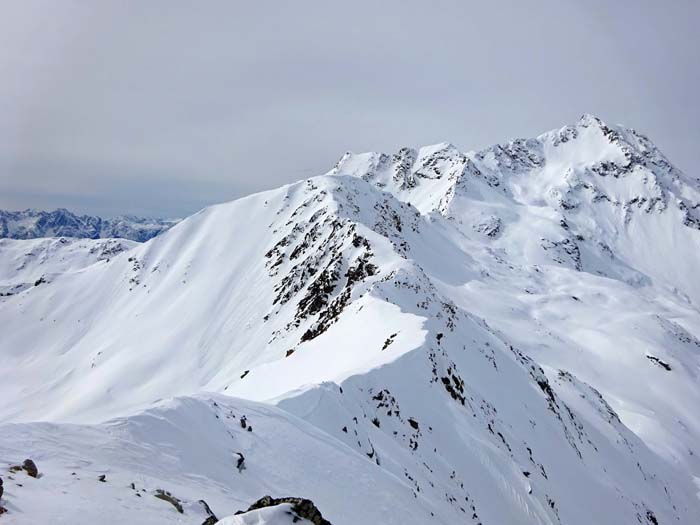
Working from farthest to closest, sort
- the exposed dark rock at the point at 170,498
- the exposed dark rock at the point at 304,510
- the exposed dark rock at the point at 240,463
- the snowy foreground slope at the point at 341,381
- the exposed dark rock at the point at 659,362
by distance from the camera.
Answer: the exposed dark rock at the point at 659,362, the exposed dark rock at the point at 240,463, the snowy foreground slope at the point at 341,381, the exposed dark rock at the point at 170,498, the exposed dark rock at the point at 304,510

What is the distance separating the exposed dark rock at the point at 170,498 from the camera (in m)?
8.77

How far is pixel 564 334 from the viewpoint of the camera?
91.7 meters

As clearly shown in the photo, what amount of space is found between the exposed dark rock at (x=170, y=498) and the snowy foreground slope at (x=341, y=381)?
0.15 metres

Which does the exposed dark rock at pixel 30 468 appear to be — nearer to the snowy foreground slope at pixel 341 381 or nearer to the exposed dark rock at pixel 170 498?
the snowy foreground slope at pixel 341 381

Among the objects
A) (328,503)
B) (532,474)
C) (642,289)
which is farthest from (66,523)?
(642,289)

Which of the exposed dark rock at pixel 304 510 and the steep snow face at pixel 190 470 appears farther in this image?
the steep snow face at pixel 190 470

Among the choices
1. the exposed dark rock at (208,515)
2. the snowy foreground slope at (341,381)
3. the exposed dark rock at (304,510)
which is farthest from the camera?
the snowy foreground slope at (341,381)

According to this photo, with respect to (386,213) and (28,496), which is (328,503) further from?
(386,213)

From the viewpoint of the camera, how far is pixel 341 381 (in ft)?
67.7

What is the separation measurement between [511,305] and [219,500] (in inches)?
3636

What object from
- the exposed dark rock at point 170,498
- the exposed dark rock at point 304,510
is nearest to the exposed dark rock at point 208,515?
the exposed dark rock at point 170,498

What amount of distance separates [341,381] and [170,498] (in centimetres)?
1213

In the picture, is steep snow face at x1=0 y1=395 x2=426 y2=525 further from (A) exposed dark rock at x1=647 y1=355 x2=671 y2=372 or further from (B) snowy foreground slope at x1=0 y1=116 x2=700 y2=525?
(A) exposed dark rock at x1=647 y1=355 x2=671 y2=372

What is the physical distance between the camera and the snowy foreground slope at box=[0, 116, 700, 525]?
37.7 ft
